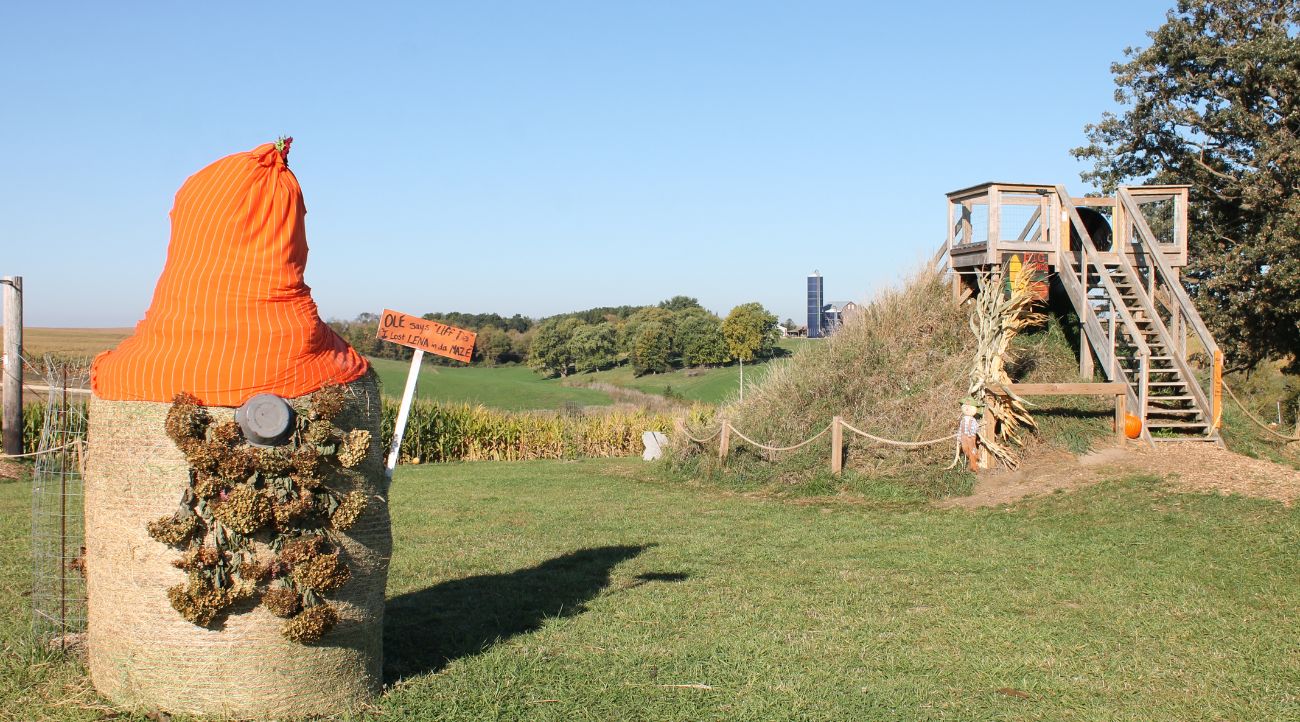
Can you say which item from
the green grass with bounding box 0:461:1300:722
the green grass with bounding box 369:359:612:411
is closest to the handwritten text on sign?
the green grass with bounding box 0:461:1300:722

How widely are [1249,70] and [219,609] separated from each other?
21.0 metres

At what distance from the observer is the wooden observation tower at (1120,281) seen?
15.0 meters

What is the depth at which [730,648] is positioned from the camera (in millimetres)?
6668

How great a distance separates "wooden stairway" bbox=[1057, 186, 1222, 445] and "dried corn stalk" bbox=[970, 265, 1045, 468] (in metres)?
1.55

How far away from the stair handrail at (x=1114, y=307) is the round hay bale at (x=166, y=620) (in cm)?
1230

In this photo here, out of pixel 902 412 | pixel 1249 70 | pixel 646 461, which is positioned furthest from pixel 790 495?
pixel 1249 70

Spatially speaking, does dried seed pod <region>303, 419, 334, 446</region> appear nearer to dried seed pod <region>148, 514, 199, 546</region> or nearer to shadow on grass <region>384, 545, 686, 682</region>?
dried seed pod <region>148, 514, 199, 546</region>

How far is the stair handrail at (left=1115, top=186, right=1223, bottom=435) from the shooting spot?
49.3 ft

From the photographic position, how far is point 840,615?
752 cm

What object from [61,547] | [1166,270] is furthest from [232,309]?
[1166,270]

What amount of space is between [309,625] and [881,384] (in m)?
12.2

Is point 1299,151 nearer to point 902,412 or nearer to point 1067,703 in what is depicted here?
point 902,412

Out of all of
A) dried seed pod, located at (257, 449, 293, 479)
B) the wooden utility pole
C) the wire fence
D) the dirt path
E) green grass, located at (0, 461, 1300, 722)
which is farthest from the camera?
the wooden utility pole

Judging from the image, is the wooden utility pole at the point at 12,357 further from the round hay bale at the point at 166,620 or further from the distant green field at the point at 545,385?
the distant green field at the point at 545,385
